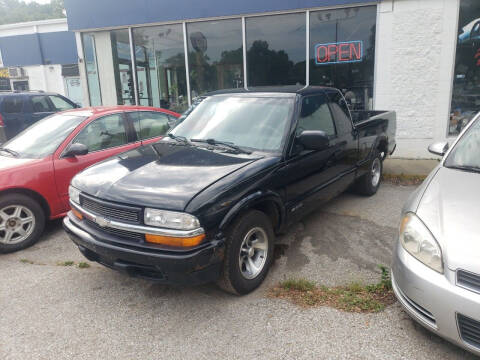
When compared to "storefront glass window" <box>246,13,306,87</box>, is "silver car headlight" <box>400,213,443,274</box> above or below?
below

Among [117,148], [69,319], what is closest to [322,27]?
[117,148]

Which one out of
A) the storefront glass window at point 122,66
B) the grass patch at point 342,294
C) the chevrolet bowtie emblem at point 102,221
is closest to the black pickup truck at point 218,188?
the chevrolet bowtie emblem at point 102,221

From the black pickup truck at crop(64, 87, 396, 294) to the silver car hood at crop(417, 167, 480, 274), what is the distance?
114 centimetres

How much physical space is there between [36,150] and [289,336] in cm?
398

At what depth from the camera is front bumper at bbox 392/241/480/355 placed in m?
2.16

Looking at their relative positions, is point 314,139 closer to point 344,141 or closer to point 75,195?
point 344,141

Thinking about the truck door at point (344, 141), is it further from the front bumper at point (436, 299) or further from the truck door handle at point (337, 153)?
the front bumper at point (436, 299)

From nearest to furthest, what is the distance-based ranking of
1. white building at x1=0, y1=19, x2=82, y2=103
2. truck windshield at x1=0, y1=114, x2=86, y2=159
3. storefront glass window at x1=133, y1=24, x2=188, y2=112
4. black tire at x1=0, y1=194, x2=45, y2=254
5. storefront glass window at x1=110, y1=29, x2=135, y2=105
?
black tire at x1=0, y1=194, x2=45, y2=254, truck windshield at x1=0, y1=114, x2=86, y2=159, storefront glass window at x1=133, y1=24, x2=188, y2=112, storefront glass window at x1=110, y1=29, x2=135, y2=105, white building at x1=0, y1=19, x2=82, y2=103

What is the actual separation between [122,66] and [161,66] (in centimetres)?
120

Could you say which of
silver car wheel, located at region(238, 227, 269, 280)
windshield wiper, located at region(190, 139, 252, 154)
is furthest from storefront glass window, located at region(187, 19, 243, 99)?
silver car wheel, located at region(238, 227, 269, 280)

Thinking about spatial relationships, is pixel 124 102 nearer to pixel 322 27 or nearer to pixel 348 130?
pixel 322 27

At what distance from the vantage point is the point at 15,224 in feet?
14.3

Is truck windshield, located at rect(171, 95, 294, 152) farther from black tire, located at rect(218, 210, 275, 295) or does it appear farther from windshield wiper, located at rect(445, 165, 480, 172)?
windshield wiper, located at rect(445, 165, 480, 172)

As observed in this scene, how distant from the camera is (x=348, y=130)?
493 cm
